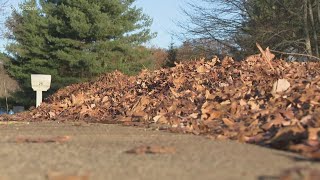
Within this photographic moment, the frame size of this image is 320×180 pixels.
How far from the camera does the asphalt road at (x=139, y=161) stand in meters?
2.59

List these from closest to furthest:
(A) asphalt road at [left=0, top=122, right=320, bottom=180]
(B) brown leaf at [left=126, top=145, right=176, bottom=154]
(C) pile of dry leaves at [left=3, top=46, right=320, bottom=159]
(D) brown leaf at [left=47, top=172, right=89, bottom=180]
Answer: (D) brown leaf at [left=47, top=172, right=89, bottom=180], (A) asphalt road at [left=0, top=122, right=320, bottom=180], (B) brown leaf at [left=126, top=145, right=176, bottom=154], (C) pile of dry leaves at [left=3, top=46, right=320, bottom=159]

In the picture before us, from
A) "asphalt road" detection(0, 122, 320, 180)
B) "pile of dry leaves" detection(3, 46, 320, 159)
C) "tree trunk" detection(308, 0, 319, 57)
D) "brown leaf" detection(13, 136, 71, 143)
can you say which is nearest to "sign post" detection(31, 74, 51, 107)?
"pile of dry leaves" detection(3, 46, 320, 159)

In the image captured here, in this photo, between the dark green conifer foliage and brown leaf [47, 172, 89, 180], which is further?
the dark green conifer foliage

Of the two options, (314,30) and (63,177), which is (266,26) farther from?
(63,177)

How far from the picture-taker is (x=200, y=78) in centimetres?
752

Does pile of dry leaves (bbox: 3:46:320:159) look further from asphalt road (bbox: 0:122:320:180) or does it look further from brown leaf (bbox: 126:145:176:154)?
brown leaf (bbox: 126:145:176:154)

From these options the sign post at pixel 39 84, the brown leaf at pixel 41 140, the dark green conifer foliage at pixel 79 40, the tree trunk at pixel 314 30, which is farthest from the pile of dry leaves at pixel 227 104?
the dark green conifer foliage at pixel 79 40

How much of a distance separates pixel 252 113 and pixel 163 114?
51.9 inches

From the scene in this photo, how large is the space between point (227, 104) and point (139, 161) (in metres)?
2.78

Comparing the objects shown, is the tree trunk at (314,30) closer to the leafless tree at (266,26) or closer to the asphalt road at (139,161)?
the leafless tree at (266,26)

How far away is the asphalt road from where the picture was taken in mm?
2586

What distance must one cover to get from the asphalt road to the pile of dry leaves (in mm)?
293

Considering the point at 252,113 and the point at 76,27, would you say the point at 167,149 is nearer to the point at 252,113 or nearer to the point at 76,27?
the point at 252,113

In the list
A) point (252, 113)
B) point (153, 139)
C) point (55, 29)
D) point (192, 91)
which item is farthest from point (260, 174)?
point (55, 29)
